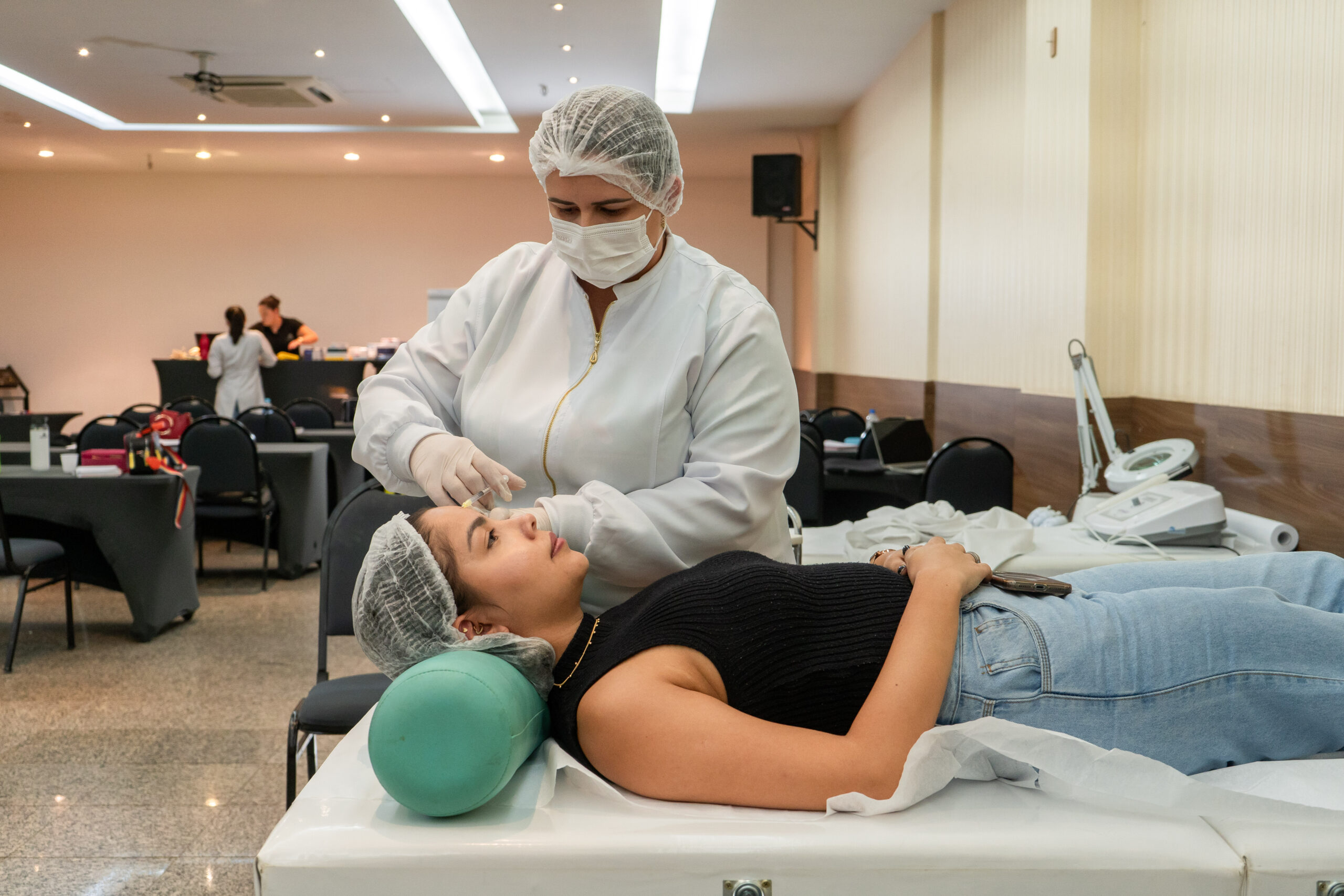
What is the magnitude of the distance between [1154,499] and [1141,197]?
1.45 meters

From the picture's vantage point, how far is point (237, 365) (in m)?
8.23

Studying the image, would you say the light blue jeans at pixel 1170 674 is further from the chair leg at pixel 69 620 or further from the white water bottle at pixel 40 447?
the white water bottle at pixel 40 447

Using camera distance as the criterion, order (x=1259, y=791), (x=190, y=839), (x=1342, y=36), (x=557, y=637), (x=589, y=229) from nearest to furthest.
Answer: (x=1259, y=791), (x=557, y=637), (x=589, y=229), (x=190, y=839), (x=1342, y=36)

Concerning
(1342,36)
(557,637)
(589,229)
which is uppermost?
(1342,36)

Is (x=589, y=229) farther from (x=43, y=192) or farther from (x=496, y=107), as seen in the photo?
(x=43, y=192)

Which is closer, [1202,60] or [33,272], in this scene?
[1202,60]

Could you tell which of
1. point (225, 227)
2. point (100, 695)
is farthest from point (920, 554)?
point (225, 227)

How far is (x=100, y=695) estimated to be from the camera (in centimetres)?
318

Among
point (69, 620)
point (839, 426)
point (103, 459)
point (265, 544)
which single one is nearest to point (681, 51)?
point (839, 426)

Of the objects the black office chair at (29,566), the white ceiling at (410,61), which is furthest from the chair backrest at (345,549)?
the white ceiling at (410,61)

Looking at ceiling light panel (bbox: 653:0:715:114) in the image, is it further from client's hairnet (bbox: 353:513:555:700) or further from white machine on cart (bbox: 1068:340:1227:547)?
client's hairnet (bbox: 353:513:555:700)

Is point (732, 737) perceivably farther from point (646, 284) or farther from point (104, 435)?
point (104, 435)

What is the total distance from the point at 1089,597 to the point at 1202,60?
2.52 metres

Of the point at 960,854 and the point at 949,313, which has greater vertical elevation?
the point at 949,313
